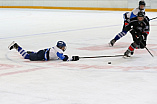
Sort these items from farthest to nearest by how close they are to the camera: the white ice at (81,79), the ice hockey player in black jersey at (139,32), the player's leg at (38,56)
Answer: the ice hockey player in black jersey at (139,32) < the player's leg at (38,56) < the white ice at (81,79)

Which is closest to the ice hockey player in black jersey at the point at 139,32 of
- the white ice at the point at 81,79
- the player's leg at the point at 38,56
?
the white ice at the point at 81,79

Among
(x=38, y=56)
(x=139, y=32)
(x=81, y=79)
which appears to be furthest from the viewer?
(x=139, y=32)

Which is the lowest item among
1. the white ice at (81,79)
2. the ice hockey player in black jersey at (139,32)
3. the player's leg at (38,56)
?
the white ice at (81,79)

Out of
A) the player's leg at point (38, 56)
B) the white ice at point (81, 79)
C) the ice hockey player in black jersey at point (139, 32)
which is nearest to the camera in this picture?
the white ice at point (81, 79)

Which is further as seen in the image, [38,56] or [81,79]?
[38,56]

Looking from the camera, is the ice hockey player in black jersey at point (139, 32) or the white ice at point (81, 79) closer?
the white ice at point (81, 79)

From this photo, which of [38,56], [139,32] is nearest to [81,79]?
[38,56]

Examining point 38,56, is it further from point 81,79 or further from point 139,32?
point 139,32

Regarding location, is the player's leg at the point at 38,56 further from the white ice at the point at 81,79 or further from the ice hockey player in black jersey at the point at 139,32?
the ice hockey player in black jersey at the point at 139,32

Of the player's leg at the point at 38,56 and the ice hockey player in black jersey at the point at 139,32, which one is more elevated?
the ice hockey player in black jersey at the point at 139,32

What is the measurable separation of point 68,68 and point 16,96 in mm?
2060

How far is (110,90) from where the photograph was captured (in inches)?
197

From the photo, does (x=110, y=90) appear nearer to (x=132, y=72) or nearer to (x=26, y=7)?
(x=132, y=72)

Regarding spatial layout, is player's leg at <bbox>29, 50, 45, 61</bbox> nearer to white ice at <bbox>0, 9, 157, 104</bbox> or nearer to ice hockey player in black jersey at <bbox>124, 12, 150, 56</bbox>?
white ice at <bbox>0, 9, 157, 104</bbox>
